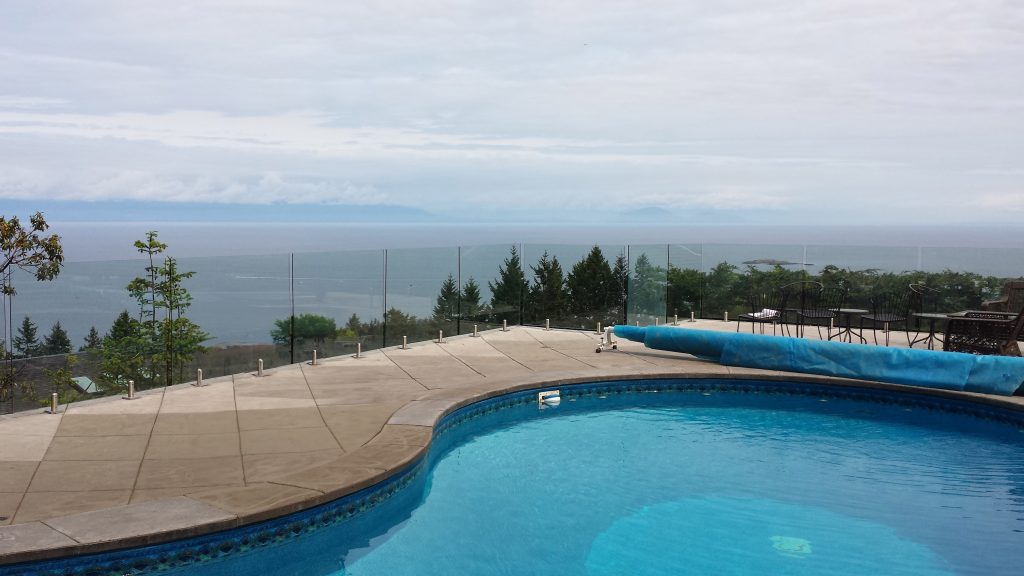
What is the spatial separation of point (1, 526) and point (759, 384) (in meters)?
6.94

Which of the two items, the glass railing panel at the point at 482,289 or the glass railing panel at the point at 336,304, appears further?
the glass railing panel at the point at 482,289

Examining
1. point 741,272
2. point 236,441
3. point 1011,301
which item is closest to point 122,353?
point 236,441

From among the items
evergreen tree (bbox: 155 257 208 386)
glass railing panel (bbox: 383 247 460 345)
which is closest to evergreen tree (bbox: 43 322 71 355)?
evergreen tree (bbox: 155 257 208 386)

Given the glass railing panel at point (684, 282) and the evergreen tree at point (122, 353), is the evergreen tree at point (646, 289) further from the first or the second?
the evergreen tree at point (122, 353)

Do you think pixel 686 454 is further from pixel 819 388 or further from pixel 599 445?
pixel 819 388

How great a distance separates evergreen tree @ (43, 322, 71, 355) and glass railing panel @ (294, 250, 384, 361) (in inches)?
84.5

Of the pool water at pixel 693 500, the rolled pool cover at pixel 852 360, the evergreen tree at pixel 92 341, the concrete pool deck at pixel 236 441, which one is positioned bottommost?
the pool water at pixel 693 500

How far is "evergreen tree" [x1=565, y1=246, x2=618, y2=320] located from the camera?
1187cm

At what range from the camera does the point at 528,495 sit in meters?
5.59

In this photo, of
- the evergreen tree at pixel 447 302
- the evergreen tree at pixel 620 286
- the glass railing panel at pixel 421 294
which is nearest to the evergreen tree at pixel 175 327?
the glass railing panel at pixel 421 294

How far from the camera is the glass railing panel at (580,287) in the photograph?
11.9 metres

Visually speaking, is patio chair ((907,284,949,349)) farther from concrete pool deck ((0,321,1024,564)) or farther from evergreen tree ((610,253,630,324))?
evergreen tree ((610,253,630,324))

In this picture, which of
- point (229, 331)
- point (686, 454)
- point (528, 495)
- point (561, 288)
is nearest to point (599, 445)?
point (686, 454)

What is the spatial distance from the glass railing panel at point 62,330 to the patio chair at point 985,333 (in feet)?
28.6
